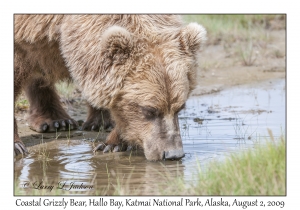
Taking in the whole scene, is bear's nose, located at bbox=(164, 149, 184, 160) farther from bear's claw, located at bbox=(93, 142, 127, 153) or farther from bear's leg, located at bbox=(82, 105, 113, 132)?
bear's leg, located at bbox=(82, 105, 113, 132)

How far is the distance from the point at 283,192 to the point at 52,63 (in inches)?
129

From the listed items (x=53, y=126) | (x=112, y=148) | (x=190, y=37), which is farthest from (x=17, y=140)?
(x=190, y=37)

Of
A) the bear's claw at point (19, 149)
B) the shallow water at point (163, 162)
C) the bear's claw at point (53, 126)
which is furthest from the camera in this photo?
the bear's claw at point (53, 126)

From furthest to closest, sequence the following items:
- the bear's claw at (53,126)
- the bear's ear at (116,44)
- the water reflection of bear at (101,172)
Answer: the bear's claw at (53,126) → the bear's ear at (116,44) → the water reflection of bear at (101,172)

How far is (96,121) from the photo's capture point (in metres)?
8.52

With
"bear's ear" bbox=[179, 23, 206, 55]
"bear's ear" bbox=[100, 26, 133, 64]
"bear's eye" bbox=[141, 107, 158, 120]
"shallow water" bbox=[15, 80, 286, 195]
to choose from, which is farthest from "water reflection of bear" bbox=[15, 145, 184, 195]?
"bear's ear" bbox=[179, 23, 206, 55]

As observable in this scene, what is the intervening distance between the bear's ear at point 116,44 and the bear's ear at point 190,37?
601 millimetres

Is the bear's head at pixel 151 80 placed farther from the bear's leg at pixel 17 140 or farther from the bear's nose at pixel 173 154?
the bear's leg at pixel 17 140

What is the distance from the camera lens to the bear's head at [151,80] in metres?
6.16

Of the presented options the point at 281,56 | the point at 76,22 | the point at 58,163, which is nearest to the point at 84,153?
the point at 58,163

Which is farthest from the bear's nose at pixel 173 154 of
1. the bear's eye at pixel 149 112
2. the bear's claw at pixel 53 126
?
the bear's claw at pixel 53 126

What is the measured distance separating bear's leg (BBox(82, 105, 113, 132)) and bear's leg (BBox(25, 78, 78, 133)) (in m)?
0.20

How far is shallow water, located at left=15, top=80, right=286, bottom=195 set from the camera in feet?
18.9

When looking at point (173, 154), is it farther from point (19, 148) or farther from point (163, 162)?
point (19, 148)
